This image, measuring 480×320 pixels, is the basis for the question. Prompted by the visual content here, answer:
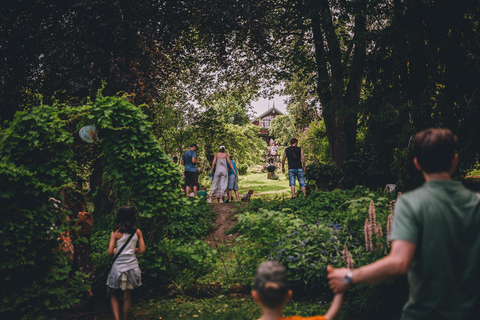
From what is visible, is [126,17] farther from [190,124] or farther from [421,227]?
[421,227]

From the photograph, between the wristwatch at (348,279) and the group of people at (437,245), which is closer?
the group of people at (437,245)

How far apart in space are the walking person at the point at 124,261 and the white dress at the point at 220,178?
7565mm

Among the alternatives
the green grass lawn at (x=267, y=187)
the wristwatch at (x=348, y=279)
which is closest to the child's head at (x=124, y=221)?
the wristwatch at (x=348, y=279)

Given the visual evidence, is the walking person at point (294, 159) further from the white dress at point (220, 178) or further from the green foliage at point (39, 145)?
the green foliage at point (39, 145)

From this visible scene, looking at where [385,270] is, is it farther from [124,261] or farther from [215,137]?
[215,137]

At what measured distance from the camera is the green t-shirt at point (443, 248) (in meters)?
1.79

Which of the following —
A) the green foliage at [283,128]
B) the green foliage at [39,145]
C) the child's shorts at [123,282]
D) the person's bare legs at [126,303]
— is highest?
the green foliage at [283,128]

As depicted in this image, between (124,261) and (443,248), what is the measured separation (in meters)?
3.83

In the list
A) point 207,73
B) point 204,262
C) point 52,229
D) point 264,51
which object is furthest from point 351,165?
point 52,229

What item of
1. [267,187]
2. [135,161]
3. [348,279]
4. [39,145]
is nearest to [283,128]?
[267,187]

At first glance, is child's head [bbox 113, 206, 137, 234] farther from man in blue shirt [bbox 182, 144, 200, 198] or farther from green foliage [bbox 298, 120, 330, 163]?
green foliage [bbox 298, 120, 330, 163]

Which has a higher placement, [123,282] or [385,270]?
[385,270]

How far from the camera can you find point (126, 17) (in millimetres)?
9812

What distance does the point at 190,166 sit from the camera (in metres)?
12.5
